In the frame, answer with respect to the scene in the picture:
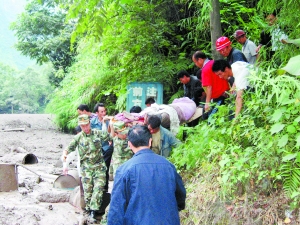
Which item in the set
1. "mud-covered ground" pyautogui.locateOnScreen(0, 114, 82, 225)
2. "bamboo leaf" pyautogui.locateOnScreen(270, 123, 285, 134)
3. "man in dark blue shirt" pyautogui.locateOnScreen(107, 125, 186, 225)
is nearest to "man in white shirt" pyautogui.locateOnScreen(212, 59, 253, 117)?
"bamboo leaf" pyautogui.locateOnScreen(270, 123, 285, 134)

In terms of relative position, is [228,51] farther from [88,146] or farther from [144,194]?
[144,194]

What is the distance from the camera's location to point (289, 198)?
5582 millimetres

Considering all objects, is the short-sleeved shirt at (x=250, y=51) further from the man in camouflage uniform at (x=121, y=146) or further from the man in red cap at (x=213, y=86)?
the man in camouflage uniform at (x=121, y=146)

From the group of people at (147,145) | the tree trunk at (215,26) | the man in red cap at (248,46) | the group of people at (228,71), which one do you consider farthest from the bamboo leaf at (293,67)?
the tree trunk at (215,26)

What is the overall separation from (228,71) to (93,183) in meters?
2.94

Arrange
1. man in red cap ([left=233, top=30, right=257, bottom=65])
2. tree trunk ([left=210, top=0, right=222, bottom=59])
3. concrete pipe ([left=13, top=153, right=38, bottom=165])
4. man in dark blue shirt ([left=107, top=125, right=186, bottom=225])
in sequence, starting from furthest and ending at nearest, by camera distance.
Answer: concrete pipe ([left=13, top=153, right=38, bottom=165]) < tree trunk ([left=210, top=0, right=222, bottom=59]) < man in red cap ([left=233, top=30, right=257, bottom=65]) < man in dark blue shirt ([left=107, top=125, right=186, bottom=225])

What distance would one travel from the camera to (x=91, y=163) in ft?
26.8

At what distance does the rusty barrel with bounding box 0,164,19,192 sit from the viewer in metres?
10.6

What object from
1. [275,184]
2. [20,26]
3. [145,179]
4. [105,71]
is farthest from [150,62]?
[20,26]

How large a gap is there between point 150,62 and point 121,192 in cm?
878

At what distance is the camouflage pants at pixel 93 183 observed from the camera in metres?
8.06

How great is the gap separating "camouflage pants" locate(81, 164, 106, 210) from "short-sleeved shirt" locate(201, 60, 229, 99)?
238cm

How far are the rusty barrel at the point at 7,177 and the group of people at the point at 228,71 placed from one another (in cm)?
421

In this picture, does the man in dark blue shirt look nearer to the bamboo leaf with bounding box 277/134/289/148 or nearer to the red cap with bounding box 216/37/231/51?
the bamboo leaf with bounding box 277/134/289/148
